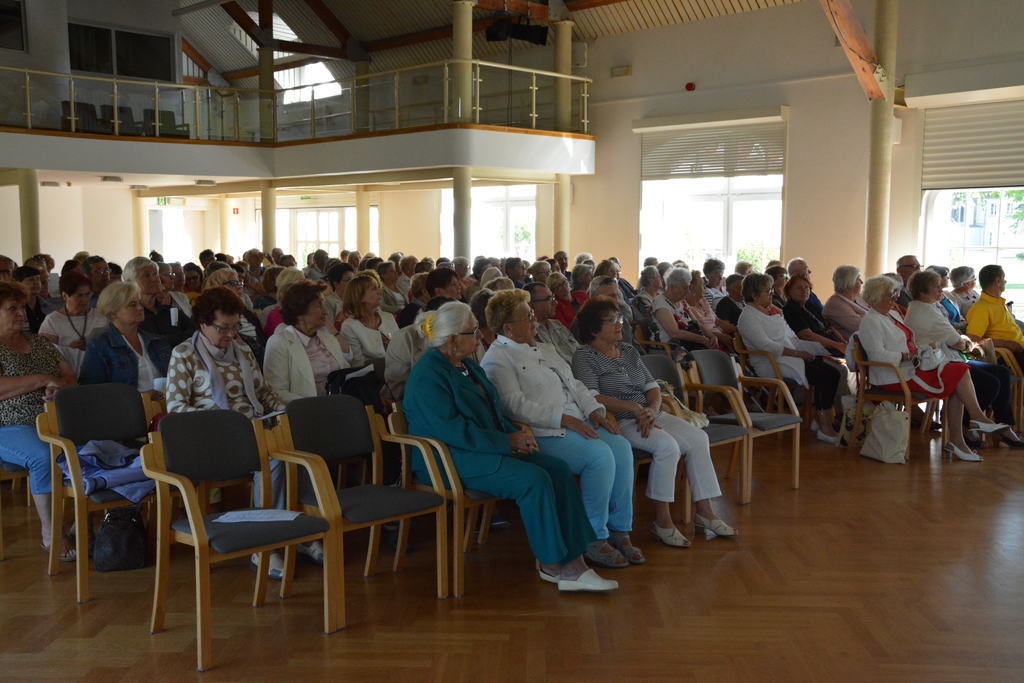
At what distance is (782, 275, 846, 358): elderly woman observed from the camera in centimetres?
693

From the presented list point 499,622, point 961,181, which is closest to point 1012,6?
point 961,181

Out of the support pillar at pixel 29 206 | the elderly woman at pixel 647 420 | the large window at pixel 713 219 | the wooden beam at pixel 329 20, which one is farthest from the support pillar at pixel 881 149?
the support pillar at pixel 29 206

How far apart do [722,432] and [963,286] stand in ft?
14.6

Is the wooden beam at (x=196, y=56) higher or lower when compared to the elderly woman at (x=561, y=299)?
higher

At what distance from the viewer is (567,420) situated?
4184 mm

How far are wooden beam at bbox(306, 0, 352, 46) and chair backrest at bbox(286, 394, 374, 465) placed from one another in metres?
14.6

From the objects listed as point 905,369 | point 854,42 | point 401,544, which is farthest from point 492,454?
point 854,42

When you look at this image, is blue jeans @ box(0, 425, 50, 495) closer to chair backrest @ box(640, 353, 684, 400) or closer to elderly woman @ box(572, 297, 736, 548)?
elderly woman @ box(572, 297, 736, 548)

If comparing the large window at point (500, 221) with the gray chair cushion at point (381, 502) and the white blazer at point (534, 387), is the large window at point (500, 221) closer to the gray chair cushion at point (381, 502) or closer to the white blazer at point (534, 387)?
the white blazer at point (534, 387)

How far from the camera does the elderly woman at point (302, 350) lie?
4.48m

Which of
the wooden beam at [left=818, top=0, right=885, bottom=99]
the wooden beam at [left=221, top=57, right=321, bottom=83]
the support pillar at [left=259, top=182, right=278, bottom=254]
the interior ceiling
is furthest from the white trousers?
the wooden beam at [left=221, top=57, right=321, bottom=83]

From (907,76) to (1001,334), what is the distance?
4.87 metres

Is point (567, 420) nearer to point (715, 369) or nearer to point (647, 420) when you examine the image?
point (647, 420)

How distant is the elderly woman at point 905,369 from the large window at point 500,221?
1165 centimetres
